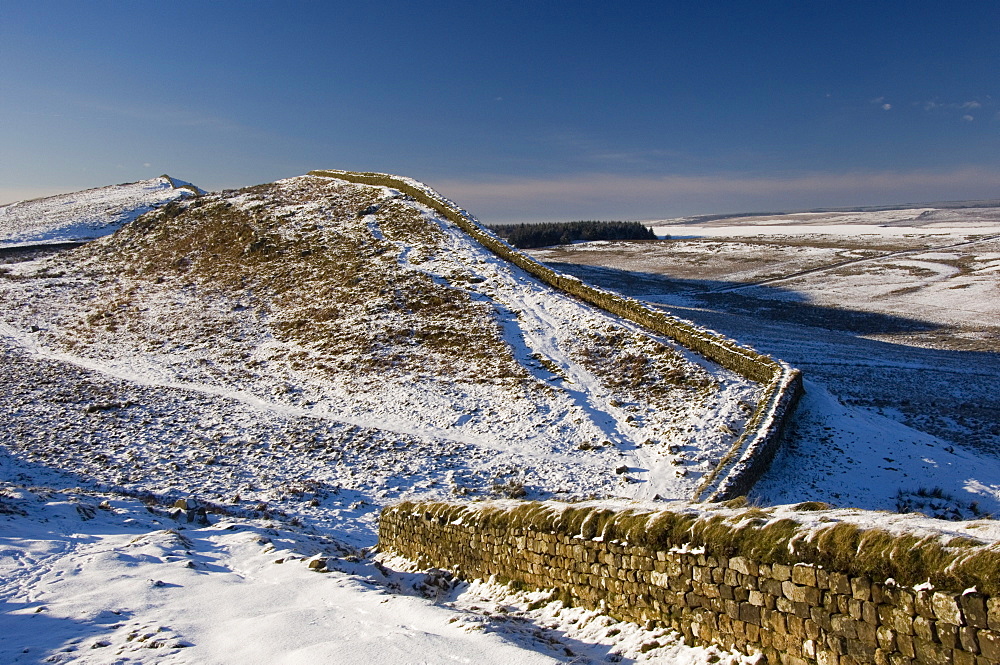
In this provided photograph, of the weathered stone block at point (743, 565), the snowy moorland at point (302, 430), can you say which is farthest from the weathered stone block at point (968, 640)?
the snowy moorland at point (302, 430)

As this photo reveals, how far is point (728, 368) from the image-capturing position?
763 inches

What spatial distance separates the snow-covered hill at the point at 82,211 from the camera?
153 feet

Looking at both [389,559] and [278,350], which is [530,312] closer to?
[278,350]

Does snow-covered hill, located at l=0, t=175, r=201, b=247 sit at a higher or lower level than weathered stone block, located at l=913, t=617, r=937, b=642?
higher

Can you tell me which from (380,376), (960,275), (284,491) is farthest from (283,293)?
(960,275)

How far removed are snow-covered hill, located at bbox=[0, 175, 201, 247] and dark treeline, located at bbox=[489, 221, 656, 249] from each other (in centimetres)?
5393

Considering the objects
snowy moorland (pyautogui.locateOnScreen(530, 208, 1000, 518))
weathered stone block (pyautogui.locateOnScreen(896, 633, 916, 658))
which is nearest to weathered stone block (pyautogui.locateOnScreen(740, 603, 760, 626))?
weathered stone block (pyautogui.locateOnScreen(896, 633, 916, 658))

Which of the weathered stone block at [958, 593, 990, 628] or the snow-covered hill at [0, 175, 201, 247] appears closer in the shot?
the weathered stone block at [958, 593, 990, 628]

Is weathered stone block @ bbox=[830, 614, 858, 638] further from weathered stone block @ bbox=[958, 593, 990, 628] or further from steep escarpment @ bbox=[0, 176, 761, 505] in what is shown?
steep escarpment @ bbox=[0, 176, 761, 505]

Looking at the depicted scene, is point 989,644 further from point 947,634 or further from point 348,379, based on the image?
point 348,379

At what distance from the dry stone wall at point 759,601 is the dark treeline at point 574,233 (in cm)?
9368

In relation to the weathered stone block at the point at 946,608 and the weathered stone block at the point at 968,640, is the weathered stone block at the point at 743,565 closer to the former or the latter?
the weathered stone block at the point at 946,608

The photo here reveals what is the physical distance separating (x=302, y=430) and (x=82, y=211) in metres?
49.3

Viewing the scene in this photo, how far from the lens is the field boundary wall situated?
13.4 m
